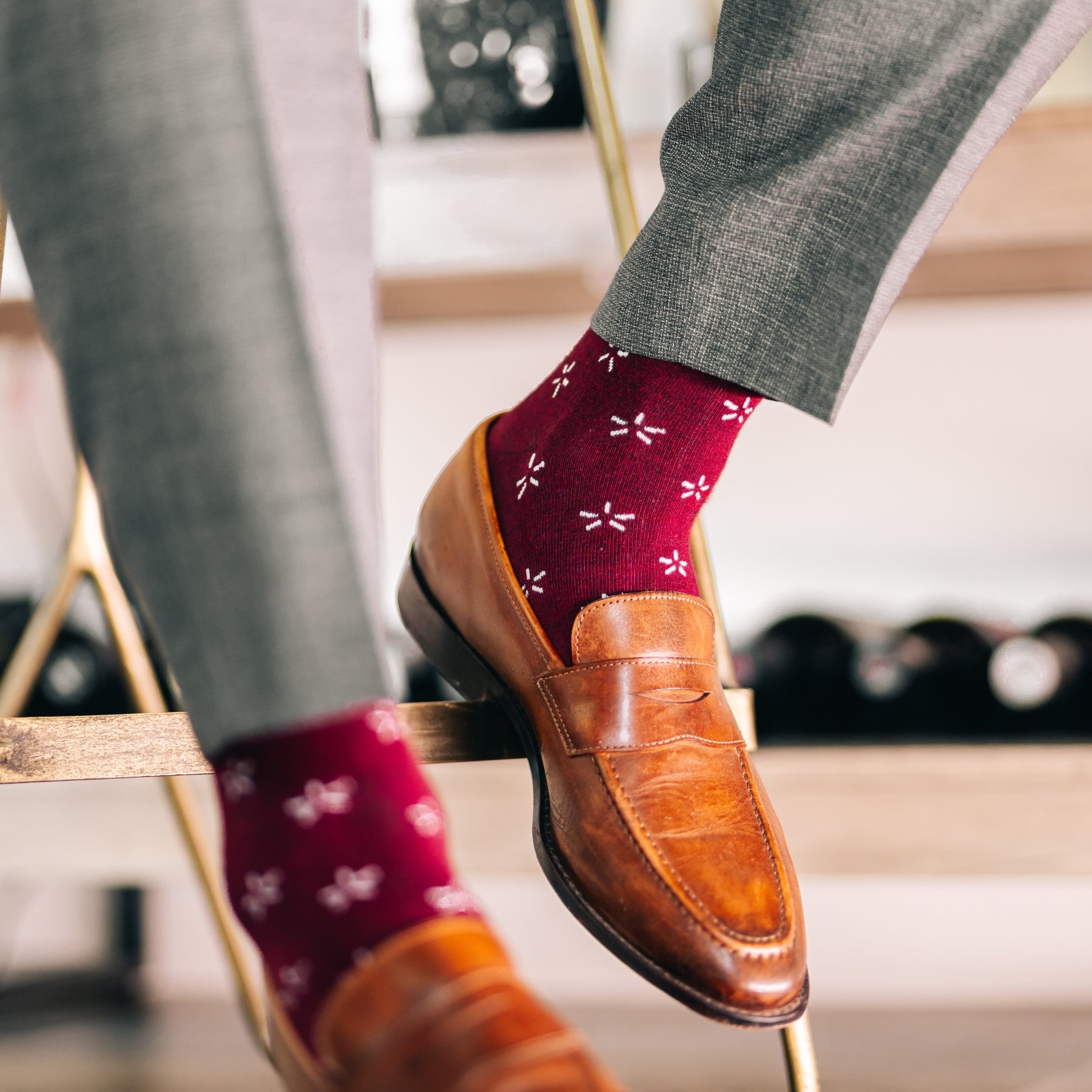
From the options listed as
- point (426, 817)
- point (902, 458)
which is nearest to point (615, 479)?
point (426, 817)

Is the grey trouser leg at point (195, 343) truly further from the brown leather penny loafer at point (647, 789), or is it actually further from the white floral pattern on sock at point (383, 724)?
the brown leather penny loafer at point (647, 789)

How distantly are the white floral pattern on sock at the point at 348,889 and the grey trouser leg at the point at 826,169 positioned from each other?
272mm

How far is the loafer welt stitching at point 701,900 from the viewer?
0.41 meters

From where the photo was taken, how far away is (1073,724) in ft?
4.29

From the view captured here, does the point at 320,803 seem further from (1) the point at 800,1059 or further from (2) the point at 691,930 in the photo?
(1) the point at 800,1059

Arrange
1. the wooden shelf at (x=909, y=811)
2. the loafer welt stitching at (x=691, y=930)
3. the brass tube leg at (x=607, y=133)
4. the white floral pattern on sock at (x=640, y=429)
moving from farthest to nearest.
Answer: the wooden shelf at (x=909, y=811) < the brass tube leg at (x=607, y=133) < the white floral pattern on sock at (x=640, y=429) < the loafer welt stitching at (x=691, y=930)

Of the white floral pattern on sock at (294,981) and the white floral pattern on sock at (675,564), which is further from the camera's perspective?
the white floral pattern on sock at (675,564)

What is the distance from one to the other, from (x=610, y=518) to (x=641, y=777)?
134 millimetres

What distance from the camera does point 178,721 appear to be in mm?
494

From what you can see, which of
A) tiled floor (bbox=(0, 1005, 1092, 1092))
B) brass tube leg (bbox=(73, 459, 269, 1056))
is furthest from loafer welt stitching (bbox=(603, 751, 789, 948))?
tiled floor (bbox=(0, 1005, 1092, 1092))

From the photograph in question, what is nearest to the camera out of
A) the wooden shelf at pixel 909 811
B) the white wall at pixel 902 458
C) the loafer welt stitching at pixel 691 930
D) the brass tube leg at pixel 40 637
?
the loafer welt stitching at pixel 691 930

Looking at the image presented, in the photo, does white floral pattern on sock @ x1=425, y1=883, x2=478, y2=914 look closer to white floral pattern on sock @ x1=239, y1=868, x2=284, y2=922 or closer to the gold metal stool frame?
white floral pattern on sock @ x1=239, y1=868, x2=284, y2=922

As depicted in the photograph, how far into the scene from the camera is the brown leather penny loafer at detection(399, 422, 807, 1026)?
412 millimetres

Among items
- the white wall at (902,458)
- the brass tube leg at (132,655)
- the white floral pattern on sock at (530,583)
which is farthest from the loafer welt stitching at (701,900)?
the white wall at (902,458)
